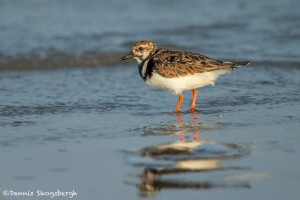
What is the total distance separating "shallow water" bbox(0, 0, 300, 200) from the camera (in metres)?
4.75

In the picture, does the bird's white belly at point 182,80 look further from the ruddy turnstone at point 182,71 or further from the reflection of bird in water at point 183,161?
the reflection of bird in water at point 183,161

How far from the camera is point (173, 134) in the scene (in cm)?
602

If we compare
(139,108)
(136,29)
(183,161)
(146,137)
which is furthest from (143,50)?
(136,29)

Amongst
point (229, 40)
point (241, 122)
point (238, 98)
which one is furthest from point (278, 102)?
point (229, 40)

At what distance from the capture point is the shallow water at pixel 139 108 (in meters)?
4.75

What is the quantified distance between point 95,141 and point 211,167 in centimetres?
130

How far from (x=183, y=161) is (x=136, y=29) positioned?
7.37 meters

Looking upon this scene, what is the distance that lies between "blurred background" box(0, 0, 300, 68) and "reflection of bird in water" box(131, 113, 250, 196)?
176 inches

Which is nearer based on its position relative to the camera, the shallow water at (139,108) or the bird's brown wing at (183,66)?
the shallow water at (139,108)

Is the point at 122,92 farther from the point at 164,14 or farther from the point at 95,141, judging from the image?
the point at 164,14

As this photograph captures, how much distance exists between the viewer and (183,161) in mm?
5098

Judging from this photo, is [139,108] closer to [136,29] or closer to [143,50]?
[143,50]

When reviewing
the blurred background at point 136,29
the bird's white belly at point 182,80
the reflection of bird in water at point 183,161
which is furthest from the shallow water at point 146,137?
the blurred background at point 136,29

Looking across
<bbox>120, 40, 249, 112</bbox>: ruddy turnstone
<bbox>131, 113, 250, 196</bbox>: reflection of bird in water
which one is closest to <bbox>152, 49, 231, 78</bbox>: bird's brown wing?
<bbox>120, 40, 249, 112</bbox>: ruddy turnstone
